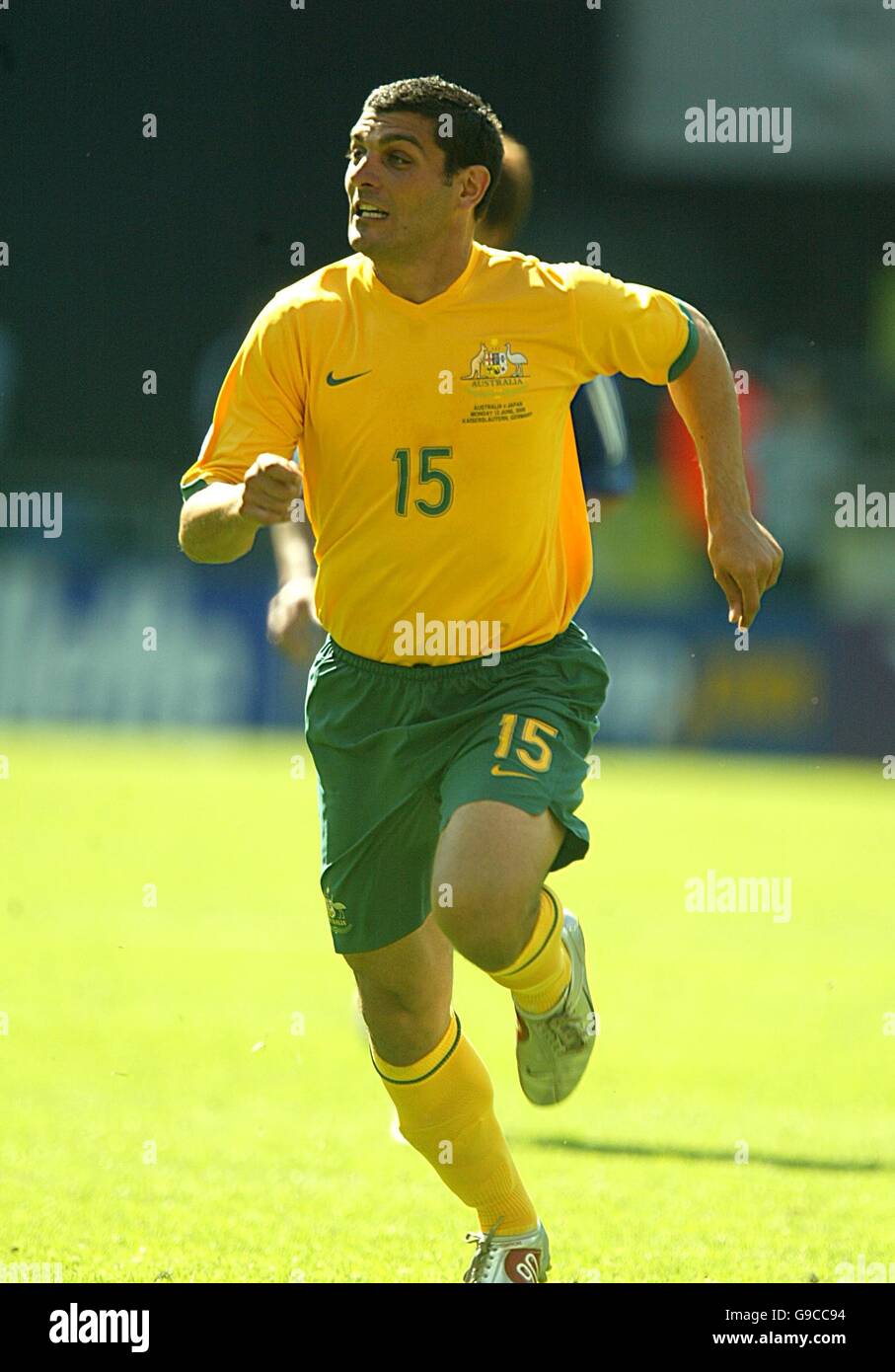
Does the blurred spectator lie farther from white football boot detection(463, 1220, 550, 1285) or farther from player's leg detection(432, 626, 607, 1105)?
white football boot detection(463, 1220, 550, 1285)

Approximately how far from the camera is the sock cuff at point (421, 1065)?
4.99 m

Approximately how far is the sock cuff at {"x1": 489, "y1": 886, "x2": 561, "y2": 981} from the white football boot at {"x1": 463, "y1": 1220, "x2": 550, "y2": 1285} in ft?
1.90

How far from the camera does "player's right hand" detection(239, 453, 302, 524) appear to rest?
4152 mm

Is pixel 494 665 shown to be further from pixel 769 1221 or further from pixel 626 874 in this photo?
pixel 626 874

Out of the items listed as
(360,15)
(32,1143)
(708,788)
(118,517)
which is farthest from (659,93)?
(32,1143)

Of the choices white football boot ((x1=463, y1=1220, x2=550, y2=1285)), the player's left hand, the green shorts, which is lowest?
white football boot ((x1=463, y1=1220, x2=550, y2=1285))

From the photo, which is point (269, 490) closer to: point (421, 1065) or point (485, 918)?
point (485, 918)

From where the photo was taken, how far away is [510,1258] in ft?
15.8

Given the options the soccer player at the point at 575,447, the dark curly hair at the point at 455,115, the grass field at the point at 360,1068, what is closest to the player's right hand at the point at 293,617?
the soccer player at the point at 575,447

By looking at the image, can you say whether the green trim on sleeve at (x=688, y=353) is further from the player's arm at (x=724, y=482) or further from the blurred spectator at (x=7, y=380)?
the blurred spectator at (x=7, y=380)

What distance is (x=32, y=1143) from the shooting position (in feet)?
20.5

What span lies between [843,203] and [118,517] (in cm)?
964

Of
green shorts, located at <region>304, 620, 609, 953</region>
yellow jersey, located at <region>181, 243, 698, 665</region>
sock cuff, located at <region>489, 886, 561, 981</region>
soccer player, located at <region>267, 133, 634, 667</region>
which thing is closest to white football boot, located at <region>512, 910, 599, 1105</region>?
sock cuff, located at <region>489, 886, 561, 981</region>

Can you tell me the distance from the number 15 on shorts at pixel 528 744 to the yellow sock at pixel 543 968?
419 millimetres
